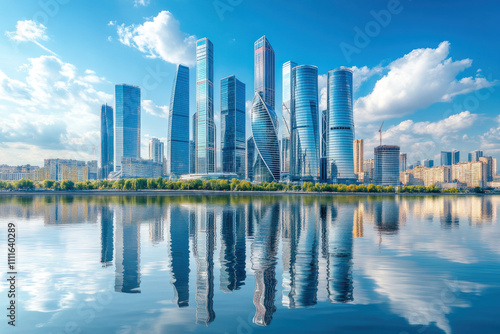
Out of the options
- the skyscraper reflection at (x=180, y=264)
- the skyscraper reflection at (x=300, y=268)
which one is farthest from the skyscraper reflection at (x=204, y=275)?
the skyscraper reflection at (x=300, y=268)

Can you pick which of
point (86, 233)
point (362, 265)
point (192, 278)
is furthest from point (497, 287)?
point (86, 233)

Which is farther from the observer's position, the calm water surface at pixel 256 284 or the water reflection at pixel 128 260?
the water reflection at pixel 128 260

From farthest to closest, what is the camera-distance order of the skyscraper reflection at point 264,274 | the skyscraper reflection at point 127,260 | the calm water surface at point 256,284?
the skyscraper reflection at point 127,260 < the skyscraper reflection at point 264,274 < the calm water surface at point 256,284

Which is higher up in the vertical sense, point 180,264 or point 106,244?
point 180,264

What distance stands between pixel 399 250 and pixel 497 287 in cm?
1042

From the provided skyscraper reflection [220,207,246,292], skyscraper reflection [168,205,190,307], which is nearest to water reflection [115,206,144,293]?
skyscraper reflection [168,205,190,307]

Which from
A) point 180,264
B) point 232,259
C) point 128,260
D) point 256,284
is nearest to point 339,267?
point 256,284

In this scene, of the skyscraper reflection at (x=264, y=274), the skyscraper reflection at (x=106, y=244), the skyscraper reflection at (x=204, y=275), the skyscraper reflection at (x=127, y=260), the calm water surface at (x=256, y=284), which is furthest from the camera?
the skyscraper reflection at (x=106, y=244)

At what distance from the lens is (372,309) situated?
621 inches

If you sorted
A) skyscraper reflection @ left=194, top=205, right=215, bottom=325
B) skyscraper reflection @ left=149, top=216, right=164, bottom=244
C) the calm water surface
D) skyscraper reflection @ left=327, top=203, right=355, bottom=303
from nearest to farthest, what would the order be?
the calm water surface
skyscraper reflection @ left=194, top=205, right=215, bottom=325
skyscraper reflection @ left=327, top=203, right=355, bottom=303
skyscraper reflection @ left=149, top=216, right=164, bottom=244

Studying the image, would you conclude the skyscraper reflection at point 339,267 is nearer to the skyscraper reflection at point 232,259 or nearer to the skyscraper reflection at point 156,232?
the skyscraper reflection at point 232,259

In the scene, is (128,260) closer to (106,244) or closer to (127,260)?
(127,260)

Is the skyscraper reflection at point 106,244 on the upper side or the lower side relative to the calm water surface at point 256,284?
lower

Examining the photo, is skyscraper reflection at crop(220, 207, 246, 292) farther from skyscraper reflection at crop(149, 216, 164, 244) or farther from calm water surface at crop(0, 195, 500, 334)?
skyscraper reflection at crop(149, 216, 164, 244)
